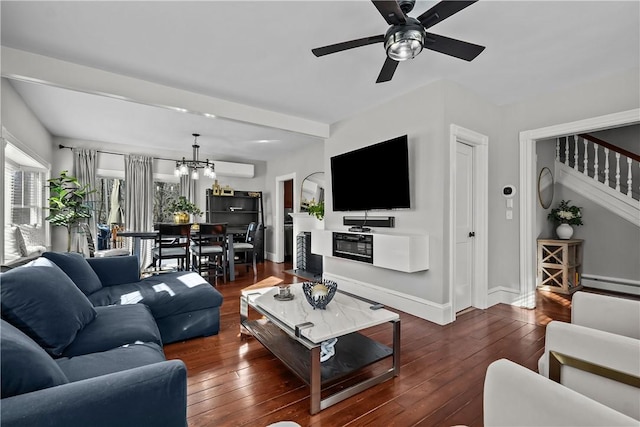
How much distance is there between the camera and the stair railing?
164 inches

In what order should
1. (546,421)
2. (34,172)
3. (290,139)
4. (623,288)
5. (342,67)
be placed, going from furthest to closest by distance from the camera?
(290,139), (34,172), (623,288), (342,67), (546,421)

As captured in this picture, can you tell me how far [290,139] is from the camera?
5637mm

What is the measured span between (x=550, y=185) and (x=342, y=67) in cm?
398

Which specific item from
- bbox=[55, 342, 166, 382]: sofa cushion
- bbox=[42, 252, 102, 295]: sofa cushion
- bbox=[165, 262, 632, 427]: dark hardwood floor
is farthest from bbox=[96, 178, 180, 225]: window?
bbox=[55, 342, 166, 382]: sofa cushion

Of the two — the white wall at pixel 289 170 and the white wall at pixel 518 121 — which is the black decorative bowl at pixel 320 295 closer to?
the white wall at pixel 518 121

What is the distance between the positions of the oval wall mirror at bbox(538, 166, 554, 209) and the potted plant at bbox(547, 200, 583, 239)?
0.19 metres

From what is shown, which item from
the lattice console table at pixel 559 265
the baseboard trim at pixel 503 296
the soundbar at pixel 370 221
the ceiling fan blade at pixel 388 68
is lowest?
the baseboard trim at pixel 503 296

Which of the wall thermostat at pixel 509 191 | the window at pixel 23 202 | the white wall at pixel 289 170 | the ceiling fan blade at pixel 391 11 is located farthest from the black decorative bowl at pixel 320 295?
the white wall at pixel 289 170

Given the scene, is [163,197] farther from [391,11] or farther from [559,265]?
[559,265]

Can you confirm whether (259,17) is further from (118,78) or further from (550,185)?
(550,185)

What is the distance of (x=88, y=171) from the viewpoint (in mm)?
5461

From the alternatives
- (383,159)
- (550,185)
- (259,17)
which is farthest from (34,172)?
(550,185)

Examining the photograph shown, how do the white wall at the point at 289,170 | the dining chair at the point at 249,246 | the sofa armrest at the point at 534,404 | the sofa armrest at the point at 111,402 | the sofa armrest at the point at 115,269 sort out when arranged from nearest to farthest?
the sofa armrest at the point at 534,404 < the sofa armrest at the point at 111,402 < the sofa armrest at the point at 115,269 < the dining chair at the point at 249,246 < the white wall at the point at 289,170

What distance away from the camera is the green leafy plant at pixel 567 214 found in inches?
176
